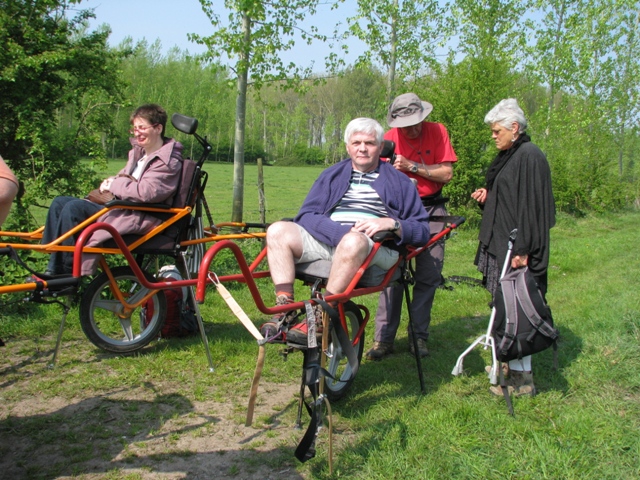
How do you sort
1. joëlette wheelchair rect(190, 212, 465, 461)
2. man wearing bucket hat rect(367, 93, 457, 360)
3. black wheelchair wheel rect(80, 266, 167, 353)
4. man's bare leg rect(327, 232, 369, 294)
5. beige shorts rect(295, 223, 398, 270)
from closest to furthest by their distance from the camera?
joëlette wheelchair rect(190, 212, 465, 461), man's bare leg rect(327, 232, 369, 294), beige shorts rect(295, 223, 398, 270), black wheelchair wheel rect(80, 266, 167, 353), man wearing bucket hat rect(367, 93, 457, 360)

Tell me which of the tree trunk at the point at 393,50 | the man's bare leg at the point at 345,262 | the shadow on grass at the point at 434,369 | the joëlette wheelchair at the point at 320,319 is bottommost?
the shadow on grass at the point at 434,369

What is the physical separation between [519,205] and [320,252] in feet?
4.68

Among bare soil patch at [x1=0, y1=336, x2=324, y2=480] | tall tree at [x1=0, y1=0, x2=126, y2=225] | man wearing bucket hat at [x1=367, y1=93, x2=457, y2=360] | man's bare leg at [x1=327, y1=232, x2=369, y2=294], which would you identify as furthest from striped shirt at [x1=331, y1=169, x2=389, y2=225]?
tall tree at [x1=0, y1=0, x2=126, y2=225]

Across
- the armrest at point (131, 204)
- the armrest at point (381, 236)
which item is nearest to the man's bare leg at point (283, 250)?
the armrest at point (381, 236)

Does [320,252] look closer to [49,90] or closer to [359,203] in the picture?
[359,203]

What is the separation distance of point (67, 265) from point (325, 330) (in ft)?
6.99

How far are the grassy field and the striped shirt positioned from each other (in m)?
1.20

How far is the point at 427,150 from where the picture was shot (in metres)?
5.01

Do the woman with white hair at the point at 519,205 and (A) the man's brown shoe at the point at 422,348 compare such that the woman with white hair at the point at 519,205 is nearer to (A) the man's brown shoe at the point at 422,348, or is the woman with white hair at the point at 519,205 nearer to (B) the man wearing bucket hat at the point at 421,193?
(B) the man wearing bucket hat at the point at 421,193

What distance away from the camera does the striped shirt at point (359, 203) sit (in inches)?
159

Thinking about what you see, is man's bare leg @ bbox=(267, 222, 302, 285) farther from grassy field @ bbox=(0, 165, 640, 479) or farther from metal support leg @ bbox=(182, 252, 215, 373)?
grassy field @ bbox=(0, 165, 640, 479)

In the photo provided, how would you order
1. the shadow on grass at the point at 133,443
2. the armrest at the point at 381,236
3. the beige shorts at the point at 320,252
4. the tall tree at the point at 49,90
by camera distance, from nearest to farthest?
the shadow on grass at the point at 133,443 < the armrest at the point at 381,236 < the beige shorts at the point at 320,252 < the tall tree at the point at 49,90

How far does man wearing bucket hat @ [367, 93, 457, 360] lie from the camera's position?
4875 mm

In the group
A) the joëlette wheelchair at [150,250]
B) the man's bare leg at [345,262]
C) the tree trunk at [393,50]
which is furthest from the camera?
the tree trunk at [393,50]
